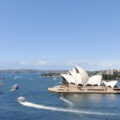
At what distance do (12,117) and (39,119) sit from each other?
13.5 ft

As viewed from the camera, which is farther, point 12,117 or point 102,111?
point 102,111

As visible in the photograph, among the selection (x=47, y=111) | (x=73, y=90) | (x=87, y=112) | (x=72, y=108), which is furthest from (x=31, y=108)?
(x=73, y=90)

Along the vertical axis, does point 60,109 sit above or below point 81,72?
below

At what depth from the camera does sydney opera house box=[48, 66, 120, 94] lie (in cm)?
7100

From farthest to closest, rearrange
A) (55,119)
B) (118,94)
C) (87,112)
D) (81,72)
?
(81,72)
(118,94)
(87,112)
(55,119)

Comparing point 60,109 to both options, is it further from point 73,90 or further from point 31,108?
point 73,90

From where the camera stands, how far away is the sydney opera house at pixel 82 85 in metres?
71.0

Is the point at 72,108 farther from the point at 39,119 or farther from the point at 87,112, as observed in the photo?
the point at 39,119

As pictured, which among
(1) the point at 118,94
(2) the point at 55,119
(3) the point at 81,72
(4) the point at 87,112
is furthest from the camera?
(3) the point at 81,72

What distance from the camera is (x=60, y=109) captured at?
42.7 m

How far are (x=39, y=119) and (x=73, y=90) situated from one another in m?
35.8

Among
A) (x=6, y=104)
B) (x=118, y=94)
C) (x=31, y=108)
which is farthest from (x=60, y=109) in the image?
(x=118, y=94)

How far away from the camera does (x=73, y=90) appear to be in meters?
71.8

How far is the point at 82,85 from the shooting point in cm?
7325
